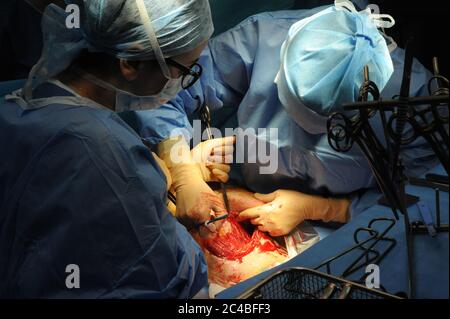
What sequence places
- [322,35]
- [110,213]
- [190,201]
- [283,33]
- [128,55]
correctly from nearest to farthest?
[110,213] → [128,55] → [322,35] → [190,201] → [283,33]

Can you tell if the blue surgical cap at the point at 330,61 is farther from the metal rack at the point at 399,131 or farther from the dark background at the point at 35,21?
the metal rack at the point at 399,131

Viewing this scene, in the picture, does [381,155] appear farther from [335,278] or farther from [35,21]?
[35,21]

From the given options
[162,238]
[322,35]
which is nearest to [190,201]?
[162,238]

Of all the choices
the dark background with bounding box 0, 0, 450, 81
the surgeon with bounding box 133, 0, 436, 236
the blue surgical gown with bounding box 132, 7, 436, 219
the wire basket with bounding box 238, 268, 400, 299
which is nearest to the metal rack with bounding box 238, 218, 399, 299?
the wire basket with bounding box 238, 268, 400, 299

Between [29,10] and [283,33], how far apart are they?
4.07 feet

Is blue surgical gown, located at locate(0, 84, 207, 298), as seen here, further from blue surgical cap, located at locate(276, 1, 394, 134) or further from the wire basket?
blue surgical cap, located at locate(276, 1, 394, 134)

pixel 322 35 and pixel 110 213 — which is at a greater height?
pixel 322 35

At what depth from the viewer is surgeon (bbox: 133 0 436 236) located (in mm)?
1880

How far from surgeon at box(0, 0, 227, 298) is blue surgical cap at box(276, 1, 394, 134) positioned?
0.43 metres

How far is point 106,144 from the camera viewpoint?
5.04 feet

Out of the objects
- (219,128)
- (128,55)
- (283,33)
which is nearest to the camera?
(128,55)

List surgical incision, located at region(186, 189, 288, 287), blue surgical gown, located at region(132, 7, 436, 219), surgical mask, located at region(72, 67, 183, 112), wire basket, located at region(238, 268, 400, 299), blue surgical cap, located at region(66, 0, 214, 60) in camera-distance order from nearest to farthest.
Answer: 1. wire basket, located at region(238, 268, 400, 299)
2. blue surgical cap, located at region(66, 0, 214, 60)
3. surgical mask, located at region(72, 67, 183, 112)
4. surgical incision, located at region(186, 189, 288, 287)
5. blue surgical gown, located at region(132, 7, 436, 219)

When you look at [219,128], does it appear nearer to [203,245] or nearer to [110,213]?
[203,245]

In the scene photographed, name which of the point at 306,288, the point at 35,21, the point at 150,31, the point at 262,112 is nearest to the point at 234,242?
the point at 262,112
